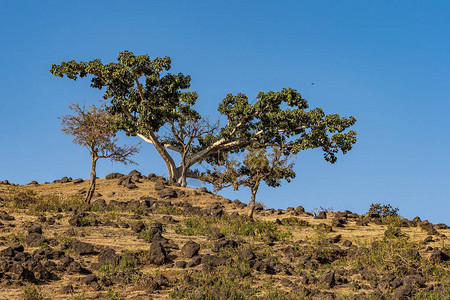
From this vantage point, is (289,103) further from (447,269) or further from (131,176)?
(447,269)

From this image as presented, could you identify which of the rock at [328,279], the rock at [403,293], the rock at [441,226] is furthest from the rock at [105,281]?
the rock at [441,226]

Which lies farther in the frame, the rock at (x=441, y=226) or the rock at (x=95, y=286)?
the rock at (x=441, y=226)

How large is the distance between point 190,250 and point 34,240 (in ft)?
17.4

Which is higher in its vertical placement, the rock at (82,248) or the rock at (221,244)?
the rock at (221,244)

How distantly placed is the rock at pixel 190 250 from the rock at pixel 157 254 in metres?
0.79

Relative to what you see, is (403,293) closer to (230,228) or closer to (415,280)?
(415,280)

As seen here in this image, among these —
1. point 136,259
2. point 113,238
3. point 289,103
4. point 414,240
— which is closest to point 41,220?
point 113,238

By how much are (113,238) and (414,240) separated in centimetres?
1189

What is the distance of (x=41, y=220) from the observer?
21047mm

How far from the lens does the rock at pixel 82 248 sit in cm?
1612

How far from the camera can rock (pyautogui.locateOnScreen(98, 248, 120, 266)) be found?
15.4 m

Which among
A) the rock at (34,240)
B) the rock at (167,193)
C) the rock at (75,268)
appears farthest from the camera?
the rock at (167,193)

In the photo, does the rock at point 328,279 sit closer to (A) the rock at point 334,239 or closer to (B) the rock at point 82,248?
(A) the rock at point 334,239

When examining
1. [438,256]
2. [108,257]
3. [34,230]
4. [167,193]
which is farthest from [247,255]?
[167,193]
